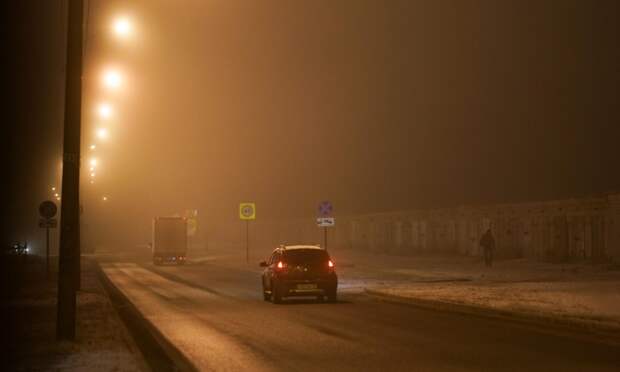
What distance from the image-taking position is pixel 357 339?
17.4 m

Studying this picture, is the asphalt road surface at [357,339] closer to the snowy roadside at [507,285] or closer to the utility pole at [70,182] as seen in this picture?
the snowy roadside at [507,285]

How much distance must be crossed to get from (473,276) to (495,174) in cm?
9337

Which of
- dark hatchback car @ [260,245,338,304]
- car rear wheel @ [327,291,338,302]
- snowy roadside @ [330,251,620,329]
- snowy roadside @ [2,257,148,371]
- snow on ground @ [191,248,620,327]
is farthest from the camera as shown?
car rear wheel @ [327,291,338,302]

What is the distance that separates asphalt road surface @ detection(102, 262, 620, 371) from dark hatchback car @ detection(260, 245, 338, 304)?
427 mm

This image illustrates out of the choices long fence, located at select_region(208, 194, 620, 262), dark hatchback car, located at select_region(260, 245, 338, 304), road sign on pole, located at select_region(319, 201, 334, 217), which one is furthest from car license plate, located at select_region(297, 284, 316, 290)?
long fence, located at select_region(208, 194, 620, 262)

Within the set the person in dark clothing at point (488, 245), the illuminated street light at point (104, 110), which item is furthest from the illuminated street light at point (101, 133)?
the person in dark clothing at point (488, 245)

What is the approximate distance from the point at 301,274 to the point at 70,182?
1249cm

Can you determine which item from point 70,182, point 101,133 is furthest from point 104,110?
point 70,182

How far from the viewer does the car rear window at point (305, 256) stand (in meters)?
27.6

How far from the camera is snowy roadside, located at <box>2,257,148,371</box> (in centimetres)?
1323

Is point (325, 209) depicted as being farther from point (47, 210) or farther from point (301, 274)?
point (301, 274)

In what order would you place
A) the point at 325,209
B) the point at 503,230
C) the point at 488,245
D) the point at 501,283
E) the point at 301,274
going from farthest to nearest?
the point at 503,230 → the point at 488,245 → the point at 325,209 → the point at 501,283 → the point at 301,274

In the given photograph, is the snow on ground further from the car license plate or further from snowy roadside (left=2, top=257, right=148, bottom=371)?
snowy roadside (left=2, top=257, right=148, bottom=371)

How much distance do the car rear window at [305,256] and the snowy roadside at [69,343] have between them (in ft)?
17.2
